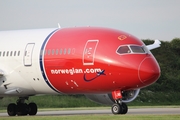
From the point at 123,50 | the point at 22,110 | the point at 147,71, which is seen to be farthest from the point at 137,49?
the point at 22,110

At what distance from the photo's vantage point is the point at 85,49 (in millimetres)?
30844

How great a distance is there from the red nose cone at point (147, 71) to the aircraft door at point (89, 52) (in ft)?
8.15

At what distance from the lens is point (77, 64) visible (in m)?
31.0

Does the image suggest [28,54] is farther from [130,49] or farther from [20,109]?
[130,49]

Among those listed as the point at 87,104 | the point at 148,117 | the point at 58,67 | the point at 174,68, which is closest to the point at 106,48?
→ the point at 58,67

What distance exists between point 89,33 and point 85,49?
1.12 metres

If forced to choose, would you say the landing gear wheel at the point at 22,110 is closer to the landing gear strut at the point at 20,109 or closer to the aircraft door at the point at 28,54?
the landing gear strut at the point at 20,109

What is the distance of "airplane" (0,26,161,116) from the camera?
98.1 feet

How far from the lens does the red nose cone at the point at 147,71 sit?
2939 centimetres

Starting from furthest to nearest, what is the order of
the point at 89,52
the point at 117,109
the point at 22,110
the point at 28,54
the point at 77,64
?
the point at 22,110 < the point at 28,54 < the point at 77,64 < the point at 89,52 < the point at 117,109

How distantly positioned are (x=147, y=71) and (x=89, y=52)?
304cm

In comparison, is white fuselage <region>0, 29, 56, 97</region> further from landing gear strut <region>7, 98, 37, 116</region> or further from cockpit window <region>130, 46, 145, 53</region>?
cockpit window <region>130, 46, 145, 53</region>

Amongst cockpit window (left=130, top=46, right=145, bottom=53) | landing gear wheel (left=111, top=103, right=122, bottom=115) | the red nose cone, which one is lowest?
landing gear wheel (left=111, top=103, right=122, bottom=115)

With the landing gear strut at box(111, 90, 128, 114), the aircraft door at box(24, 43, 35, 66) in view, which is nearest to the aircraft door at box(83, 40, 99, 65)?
the landing gear strut at box(111, 90, 128, 114)
